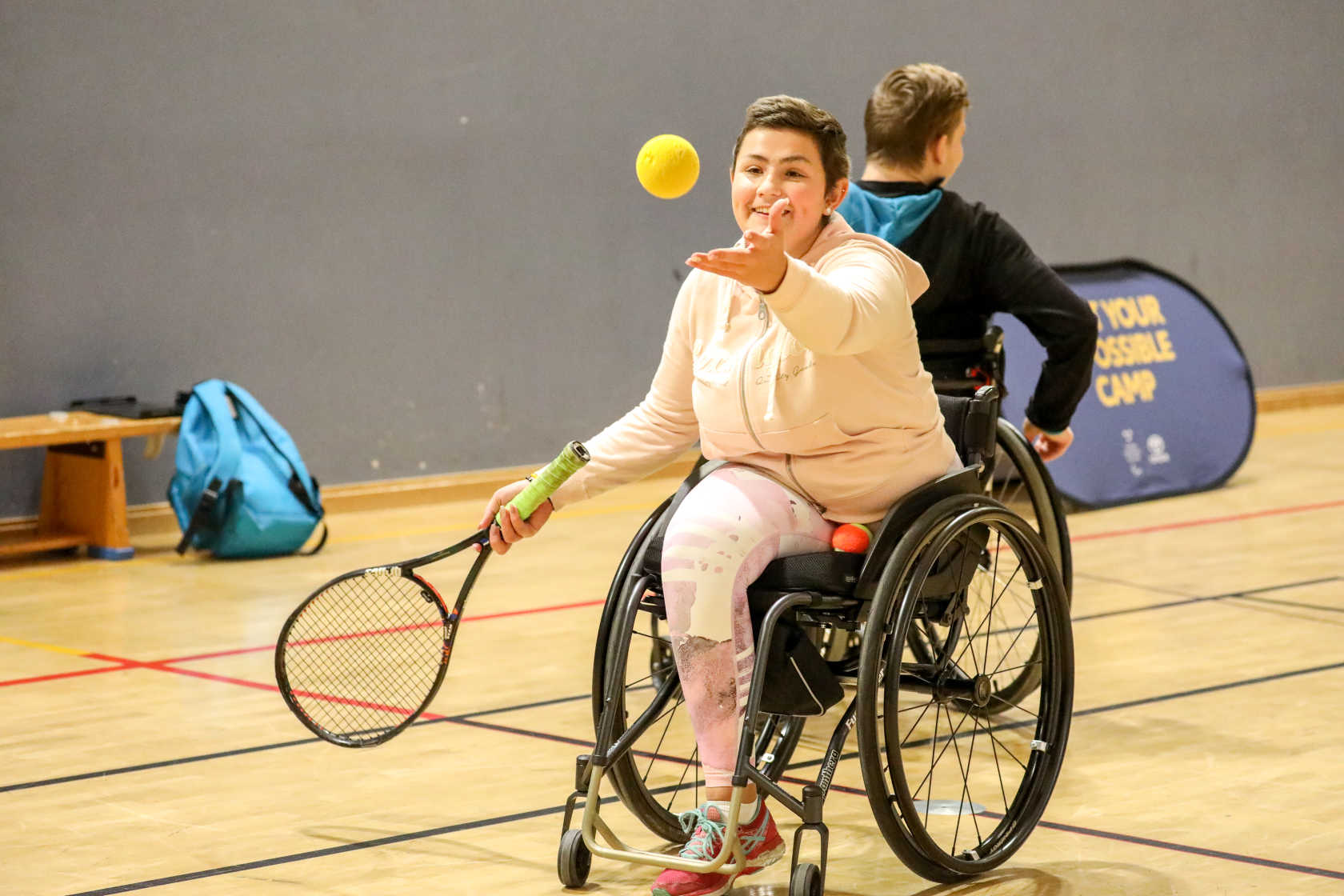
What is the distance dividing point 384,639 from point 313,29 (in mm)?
3315

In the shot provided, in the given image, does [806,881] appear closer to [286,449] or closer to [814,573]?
[814,573]

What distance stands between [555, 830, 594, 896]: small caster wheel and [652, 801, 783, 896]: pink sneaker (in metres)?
0.10

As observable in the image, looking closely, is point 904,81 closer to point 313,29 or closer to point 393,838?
point 393,838

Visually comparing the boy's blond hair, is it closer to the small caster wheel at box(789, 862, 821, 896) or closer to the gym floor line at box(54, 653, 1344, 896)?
the gym floor line at box(54, 653, 1344, 896)

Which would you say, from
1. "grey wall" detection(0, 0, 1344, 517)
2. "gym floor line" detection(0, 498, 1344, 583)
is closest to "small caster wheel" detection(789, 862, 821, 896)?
"gym floor line" detection(0, 498, 1344, 583)

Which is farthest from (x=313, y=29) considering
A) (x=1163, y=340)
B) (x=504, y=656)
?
(x=1163, y=340)

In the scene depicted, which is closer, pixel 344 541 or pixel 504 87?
pixel 344 541

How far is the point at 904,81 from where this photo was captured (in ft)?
10.7

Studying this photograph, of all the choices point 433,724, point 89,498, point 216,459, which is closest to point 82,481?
point 89,498

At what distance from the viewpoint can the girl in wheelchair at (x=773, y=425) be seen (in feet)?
7.48

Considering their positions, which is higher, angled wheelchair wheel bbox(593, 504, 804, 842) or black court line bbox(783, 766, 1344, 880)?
angled wheelchair wheel bbox(593, 504, 804, 842)

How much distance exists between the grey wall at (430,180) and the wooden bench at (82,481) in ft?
0.35

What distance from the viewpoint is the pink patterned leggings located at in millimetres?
2277

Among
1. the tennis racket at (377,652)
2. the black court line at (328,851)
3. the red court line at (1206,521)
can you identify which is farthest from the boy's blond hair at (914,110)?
the red court line at (1206,521)
